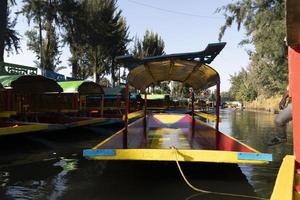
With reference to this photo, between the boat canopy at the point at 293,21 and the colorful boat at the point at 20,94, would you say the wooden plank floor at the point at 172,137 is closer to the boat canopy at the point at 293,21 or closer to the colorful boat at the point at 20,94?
the colorful boat at the point at 20,94

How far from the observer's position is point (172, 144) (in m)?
10.8

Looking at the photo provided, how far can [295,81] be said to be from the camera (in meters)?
3.81

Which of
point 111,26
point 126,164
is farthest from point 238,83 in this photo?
point 126,164

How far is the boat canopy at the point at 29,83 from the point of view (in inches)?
722

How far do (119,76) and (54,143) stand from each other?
36819mm

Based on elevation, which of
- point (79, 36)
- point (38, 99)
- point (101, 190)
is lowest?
point (101, 190)

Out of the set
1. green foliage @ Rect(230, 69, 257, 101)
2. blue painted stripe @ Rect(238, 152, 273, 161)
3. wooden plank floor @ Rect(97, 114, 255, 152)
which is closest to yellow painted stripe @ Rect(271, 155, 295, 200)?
blue painted stripe @ Rect(238, 152, 273, 161)

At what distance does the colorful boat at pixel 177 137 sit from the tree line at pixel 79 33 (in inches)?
604

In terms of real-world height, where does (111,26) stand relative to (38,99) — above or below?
above

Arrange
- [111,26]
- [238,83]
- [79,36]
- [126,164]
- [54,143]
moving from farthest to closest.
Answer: [238,83] → [111,26] → [79,36] → [54,143] → [126,164]

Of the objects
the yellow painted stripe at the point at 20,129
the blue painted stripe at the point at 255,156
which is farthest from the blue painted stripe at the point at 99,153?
the yellow painted stripe at the point at 20,129

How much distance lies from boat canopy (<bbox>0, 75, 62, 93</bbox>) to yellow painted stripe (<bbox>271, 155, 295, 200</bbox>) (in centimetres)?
1575

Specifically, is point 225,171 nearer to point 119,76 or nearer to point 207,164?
point 207,164

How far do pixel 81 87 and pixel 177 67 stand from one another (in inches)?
546
